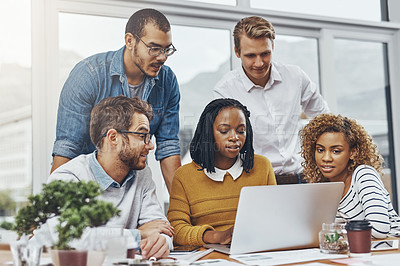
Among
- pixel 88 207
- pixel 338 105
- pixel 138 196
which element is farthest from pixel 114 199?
pixel 338 105

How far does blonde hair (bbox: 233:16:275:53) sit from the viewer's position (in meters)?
2.86

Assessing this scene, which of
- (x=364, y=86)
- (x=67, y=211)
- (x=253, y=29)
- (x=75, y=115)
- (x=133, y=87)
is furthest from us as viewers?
(x=364, y=86)

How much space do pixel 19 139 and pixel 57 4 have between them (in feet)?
2.52

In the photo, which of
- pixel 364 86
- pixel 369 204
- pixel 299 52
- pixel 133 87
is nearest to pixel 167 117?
pixel 133 87

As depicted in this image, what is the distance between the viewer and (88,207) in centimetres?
116

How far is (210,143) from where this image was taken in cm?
230

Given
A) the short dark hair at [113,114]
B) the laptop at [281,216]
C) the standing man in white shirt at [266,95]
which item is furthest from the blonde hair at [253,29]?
the laptop at [281,216]

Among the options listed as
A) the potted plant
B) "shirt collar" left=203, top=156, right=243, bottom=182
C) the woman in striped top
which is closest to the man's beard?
"shirt collar" left=203, top=156, right=243, bottom=182

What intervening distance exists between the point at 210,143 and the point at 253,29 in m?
0.92

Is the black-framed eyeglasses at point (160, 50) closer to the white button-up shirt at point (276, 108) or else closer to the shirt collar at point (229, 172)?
the white button-up shirt at point (276, 108)

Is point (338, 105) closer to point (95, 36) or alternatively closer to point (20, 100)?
point (95, 36)

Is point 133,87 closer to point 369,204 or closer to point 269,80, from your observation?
point 269,80

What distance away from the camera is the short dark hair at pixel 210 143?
2.24 meters

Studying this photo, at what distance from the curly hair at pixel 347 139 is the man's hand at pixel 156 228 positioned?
3.08 ft
